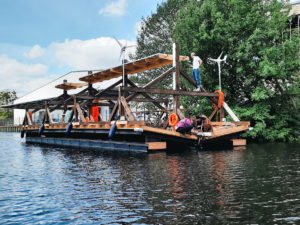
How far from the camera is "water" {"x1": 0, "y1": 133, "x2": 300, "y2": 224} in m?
5.57

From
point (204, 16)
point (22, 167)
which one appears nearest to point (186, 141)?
point (22, 167)

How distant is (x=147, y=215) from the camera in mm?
5691

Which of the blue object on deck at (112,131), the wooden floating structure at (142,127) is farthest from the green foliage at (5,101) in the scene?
the blue object on deck at (112,131)

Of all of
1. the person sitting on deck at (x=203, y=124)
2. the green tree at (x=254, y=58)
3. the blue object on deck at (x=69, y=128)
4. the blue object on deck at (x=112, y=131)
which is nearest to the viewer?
the blue object on deck at (x=112, y=131)

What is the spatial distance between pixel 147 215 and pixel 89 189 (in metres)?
2.71

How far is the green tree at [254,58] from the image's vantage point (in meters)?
24.4

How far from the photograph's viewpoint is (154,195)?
23.4 feet

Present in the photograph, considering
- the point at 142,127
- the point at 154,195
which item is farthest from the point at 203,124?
the point at 154,195

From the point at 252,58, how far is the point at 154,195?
2139cm

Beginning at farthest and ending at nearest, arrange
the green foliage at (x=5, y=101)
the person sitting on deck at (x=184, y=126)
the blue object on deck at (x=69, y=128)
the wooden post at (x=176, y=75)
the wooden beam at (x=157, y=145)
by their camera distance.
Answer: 1. the green foliage at (x=5, y=101)
2. the blue object on deck at (x=69, y=128)
3. the wooden post at (x=176, y=75)
4. the person sitting on deck at (x=184, y=126)
5. the wooden beam at (x=157, y=145)

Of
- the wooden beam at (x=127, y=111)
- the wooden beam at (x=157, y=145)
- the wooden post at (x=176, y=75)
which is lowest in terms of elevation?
the wooden beam at (x=157, y=145)

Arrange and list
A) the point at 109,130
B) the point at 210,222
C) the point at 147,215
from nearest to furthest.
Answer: the point at 210,222
the point at 147,215
the point at 109,130

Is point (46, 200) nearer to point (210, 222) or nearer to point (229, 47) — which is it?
point (210, 222)

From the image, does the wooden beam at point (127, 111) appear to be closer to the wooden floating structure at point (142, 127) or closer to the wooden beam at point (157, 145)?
the wooden floating structure at point (142, 127)
